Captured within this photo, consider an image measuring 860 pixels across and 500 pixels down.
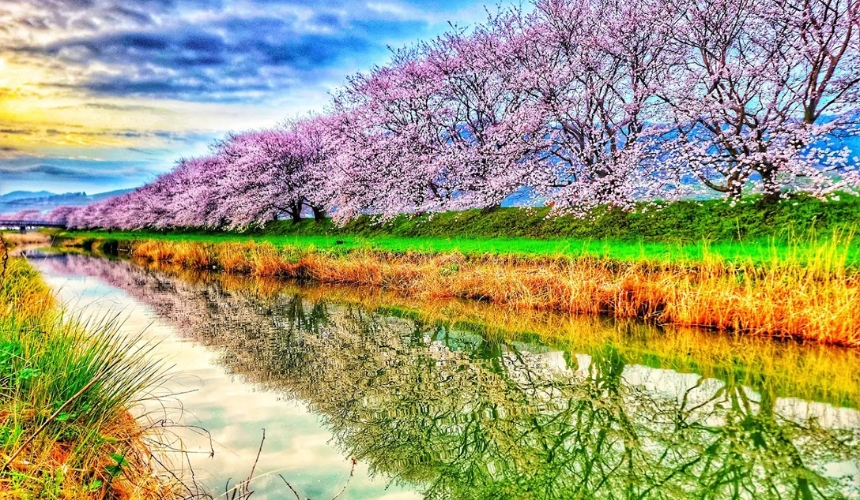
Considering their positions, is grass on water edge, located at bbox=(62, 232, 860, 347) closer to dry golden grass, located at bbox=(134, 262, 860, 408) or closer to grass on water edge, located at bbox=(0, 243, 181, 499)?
dry golden grass, located at bbox=(134, 262, 860, 408)

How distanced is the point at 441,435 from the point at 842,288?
719 centimetres

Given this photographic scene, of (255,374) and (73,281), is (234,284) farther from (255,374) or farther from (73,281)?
(255,374)

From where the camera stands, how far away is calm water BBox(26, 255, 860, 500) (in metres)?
5.18

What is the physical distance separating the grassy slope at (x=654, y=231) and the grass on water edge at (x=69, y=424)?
10.5m

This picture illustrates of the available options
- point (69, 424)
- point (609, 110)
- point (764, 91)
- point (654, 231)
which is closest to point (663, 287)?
point (69, 424)

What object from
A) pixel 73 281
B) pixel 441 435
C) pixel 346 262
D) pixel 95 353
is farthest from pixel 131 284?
pixel 441 435

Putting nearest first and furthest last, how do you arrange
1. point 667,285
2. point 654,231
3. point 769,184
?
point 667,285 → point 769,184 → point 654,231

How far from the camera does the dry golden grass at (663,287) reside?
9.10 metres

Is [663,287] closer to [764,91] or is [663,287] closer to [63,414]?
[63,414]

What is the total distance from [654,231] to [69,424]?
65.9 feet

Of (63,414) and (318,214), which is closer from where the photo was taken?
(63,414)

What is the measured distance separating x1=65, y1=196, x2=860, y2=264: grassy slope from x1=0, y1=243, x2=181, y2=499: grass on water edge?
1051 centimetres

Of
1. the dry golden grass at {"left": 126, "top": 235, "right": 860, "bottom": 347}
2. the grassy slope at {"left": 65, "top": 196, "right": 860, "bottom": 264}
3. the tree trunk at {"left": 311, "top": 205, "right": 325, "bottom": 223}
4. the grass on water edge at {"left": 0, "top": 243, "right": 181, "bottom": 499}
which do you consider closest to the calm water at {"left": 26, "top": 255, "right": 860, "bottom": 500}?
the dry golden grass at {"left": 126, "top": 235, "right": 860, "bottom": 347}

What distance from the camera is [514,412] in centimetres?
682
